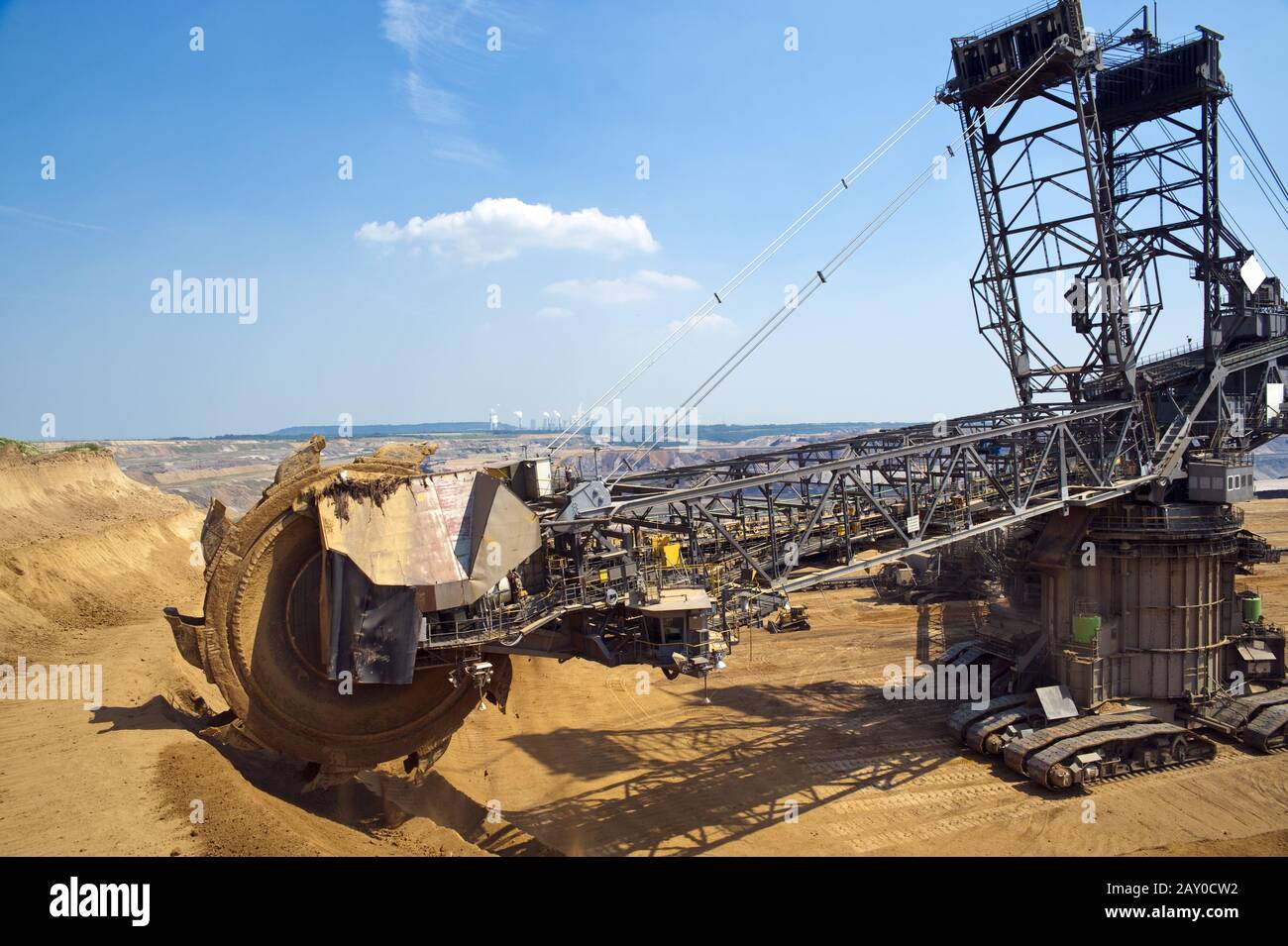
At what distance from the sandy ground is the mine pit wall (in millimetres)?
2577

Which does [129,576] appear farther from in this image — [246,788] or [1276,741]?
[1276,741]

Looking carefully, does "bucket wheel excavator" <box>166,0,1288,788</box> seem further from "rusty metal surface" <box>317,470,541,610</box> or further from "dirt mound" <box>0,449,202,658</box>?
"dirt mound" <box>0,449,202,658</box>

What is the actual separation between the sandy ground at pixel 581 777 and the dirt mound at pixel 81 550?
0.13 metres

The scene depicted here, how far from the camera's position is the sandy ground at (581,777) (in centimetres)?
1248

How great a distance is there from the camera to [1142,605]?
20734 millimetres

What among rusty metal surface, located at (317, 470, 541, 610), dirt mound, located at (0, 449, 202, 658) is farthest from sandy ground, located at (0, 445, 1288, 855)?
rusty metal surface, located at (317, 470, 541, 610)

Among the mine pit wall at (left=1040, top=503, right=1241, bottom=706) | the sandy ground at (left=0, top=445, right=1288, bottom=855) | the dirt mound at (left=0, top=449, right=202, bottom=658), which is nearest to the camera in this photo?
the sandy ground at (left=0, top=445, right=1288, bottom=855)

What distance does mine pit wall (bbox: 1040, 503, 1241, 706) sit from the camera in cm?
2042

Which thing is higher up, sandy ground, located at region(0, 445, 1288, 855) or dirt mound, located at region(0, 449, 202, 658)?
dirt mound, located at region(0, 449, 202, 658)

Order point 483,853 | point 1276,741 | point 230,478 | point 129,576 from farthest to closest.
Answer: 1. point 230,478
2. point 129,576
3. point 1276,741
4. point 483,853

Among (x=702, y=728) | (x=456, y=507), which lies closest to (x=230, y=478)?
(x=702, y=728)

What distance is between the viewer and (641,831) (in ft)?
55.9

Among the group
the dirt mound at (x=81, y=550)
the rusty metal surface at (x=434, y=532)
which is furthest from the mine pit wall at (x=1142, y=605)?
the dirt mound at (x=81, y=550)

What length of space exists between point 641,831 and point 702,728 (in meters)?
6.15
